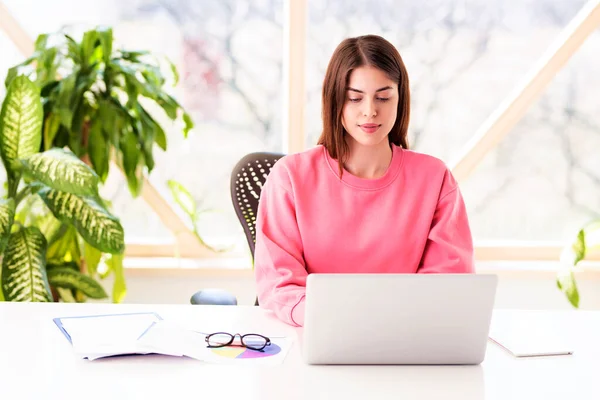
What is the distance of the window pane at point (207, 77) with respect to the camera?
364 cm

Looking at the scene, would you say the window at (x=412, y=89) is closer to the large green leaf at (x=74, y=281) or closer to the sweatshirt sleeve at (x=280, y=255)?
the large green leaf at (x=74, y=281)

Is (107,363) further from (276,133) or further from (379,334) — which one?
(276,133)

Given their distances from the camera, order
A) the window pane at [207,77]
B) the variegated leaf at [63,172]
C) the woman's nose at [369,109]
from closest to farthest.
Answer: the woman's nose at [369,109] → the variegated leaf at [63,172] → the window pane at [207,77]

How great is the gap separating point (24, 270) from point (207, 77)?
1354 mm

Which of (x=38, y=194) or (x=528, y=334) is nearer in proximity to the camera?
(x=528, y=334)

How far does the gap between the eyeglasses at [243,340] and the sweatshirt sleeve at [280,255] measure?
12 cm

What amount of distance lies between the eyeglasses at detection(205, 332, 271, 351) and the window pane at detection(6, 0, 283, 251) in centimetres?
216

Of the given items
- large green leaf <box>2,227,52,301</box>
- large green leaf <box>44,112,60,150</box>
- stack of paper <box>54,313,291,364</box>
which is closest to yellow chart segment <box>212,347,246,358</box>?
stack of paper <box>54,313,291,364</box>

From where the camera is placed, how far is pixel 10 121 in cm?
281

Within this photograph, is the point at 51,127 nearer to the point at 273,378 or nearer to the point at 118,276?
the point at 118,276

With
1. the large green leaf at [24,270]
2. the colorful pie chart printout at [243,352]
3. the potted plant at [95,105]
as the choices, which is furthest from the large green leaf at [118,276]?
the colorful pie chart printout at [243,352]

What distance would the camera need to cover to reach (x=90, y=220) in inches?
108

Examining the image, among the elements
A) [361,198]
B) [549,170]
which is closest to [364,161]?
[361,198]

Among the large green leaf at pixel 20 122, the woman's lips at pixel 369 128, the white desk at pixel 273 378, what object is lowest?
the white desk at pixel 273 378
